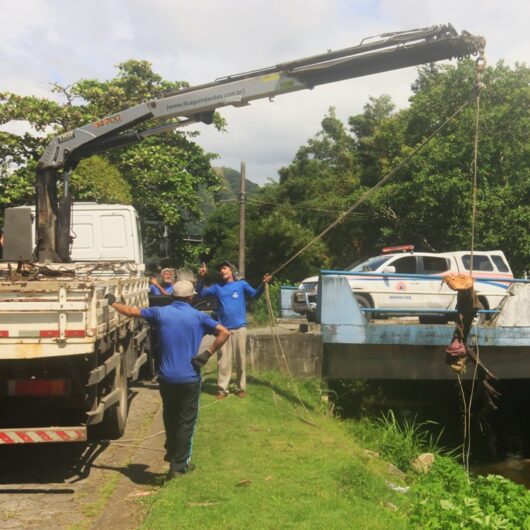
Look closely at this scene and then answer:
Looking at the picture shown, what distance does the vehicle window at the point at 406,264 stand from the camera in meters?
14.7

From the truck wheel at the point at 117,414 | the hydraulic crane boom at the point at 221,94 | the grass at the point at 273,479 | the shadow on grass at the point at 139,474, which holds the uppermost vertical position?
the hydraulic crane boom at the point at 221,94

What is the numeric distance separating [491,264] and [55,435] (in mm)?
11877

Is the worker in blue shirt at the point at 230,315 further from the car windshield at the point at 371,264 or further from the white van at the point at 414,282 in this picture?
the car windshield at the point at 371,264

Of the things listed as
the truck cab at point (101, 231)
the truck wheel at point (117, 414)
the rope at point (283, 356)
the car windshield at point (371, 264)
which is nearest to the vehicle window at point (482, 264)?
the car windshield at point (371, 264)

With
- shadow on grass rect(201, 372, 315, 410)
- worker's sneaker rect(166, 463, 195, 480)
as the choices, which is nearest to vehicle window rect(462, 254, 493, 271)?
shadow on grass rect(201, 372, 315, 410)

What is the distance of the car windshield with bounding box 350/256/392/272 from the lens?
14586mm

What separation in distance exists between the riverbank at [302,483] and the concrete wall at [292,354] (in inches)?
59.3

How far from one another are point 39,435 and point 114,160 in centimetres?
1903

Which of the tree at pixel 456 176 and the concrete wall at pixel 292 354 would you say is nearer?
the concrete wall at pixel 292 354

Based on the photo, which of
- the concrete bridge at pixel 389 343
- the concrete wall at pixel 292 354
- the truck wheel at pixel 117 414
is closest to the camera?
the truck wheel at pixel 117 414

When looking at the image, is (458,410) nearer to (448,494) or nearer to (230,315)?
(230,315)

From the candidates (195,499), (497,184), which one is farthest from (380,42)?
(497,184)

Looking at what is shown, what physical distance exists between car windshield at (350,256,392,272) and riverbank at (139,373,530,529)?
5563mm

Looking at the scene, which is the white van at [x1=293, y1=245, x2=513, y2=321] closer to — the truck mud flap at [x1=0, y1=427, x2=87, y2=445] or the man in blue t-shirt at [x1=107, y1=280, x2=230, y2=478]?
the man in blue t-shirt at [x1=107, y1=280, x2=230, y2=478]
